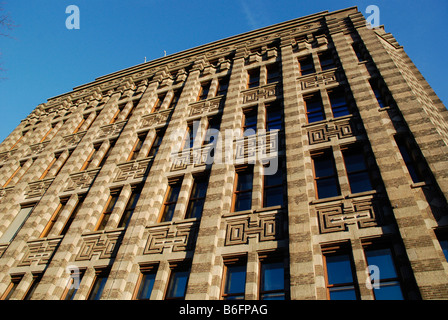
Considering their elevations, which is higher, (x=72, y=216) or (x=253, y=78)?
(x=253, y=78)

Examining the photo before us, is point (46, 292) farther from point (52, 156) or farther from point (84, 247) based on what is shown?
point (52, 156)

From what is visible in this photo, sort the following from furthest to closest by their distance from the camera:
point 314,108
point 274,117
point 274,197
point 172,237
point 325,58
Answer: point 325,58 → point 274,117 → point 314,108 → point 274,197 → point 172,237

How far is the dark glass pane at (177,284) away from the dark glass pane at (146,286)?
0.81m

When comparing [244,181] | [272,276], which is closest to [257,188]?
[244,181]

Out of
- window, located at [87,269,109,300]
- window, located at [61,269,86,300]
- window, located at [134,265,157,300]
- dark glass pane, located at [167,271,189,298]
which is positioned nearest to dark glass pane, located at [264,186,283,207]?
dark glass pane, located at [167,271,189,298]

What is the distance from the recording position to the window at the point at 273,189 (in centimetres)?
1188

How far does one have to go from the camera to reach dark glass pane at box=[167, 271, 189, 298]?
10.3m

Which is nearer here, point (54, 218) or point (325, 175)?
point (325, 175)

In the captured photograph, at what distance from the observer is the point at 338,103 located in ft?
49.9

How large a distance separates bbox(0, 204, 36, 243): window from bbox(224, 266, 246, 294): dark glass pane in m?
12.5

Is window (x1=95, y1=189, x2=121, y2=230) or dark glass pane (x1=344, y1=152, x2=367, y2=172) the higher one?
dark glass pane (x1=344, y1=152, x2=367, y2=172)

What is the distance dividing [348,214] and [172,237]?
6.49 m

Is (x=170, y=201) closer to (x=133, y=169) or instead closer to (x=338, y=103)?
(x=133, y=169)

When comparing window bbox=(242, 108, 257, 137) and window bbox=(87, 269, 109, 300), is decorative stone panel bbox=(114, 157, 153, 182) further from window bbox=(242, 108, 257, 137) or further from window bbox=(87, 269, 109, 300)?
window bbox=(242, 108, 257, 137)
